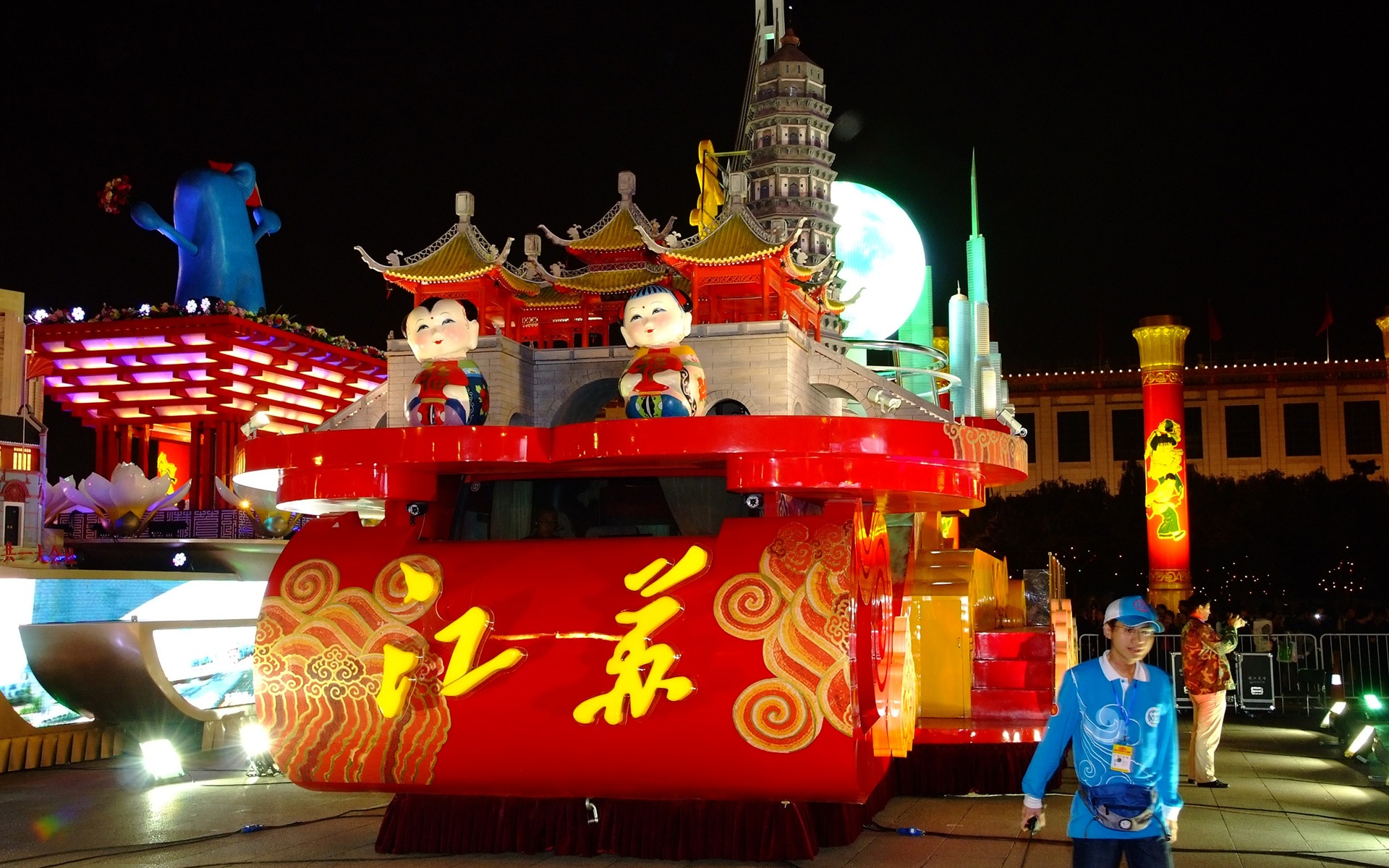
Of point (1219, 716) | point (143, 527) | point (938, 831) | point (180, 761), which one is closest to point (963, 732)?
point (938, 831)

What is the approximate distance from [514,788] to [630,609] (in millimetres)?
1160

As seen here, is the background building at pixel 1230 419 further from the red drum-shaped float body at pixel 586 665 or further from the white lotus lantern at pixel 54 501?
the red drum-shaped float body at pixel 586 665

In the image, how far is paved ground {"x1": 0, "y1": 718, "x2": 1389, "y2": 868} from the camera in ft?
25.4

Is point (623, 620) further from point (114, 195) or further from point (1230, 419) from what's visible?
point (1230, 419)

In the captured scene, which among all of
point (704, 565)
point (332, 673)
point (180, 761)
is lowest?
point (180, 761)

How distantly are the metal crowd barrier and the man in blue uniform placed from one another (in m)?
13.6

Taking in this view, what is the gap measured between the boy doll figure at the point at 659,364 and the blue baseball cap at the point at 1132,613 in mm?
3060

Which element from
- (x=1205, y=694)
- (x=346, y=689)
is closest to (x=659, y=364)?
(x=346, y=689)

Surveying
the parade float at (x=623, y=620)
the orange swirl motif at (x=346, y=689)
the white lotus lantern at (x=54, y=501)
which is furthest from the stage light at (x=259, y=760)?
the white lotus lantern at (x=54, y=501)

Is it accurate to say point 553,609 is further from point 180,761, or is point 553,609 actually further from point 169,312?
point 169,312

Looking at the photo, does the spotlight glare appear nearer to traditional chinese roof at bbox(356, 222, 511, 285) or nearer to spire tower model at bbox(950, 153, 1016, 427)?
traditional chinese roof at bbox(356, 222, 511, 285)

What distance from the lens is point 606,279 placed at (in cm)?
2061

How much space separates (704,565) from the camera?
681 cm

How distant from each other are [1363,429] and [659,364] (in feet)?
179
